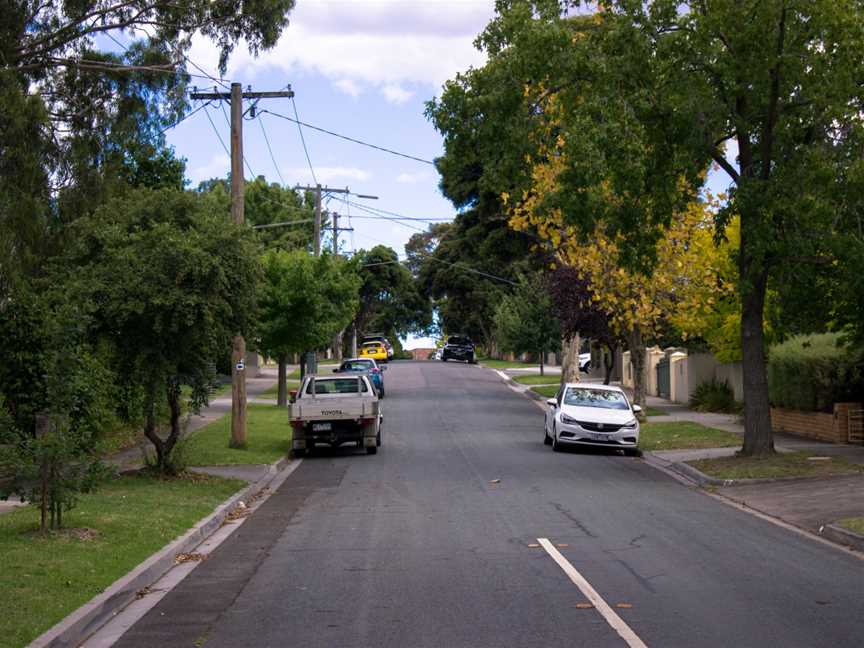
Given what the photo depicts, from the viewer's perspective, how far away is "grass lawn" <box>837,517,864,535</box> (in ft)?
39.8

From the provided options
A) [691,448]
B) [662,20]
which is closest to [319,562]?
[662,20]

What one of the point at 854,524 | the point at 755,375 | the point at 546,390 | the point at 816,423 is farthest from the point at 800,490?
the point at 546,390

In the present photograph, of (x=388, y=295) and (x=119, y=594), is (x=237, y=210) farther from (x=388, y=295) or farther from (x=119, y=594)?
(x=388, y=295)

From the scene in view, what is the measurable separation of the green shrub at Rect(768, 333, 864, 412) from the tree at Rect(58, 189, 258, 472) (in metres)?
13.0

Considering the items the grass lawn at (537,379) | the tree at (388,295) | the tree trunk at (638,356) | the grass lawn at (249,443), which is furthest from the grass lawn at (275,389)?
the tree at (388,295)

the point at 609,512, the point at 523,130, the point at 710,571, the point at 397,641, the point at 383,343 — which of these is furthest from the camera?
the point at 383,343

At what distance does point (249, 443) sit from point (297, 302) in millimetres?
10788

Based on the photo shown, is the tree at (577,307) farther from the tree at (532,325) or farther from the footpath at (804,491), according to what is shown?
the tree at (532,325)

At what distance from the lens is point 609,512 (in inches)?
566

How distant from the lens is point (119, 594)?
896 cm

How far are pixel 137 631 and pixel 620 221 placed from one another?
13.1m

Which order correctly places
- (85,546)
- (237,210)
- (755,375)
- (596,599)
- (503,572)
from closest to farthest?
1. (596,599)
2. (503,572)
3. (85,546)
4. (755,375)
5. (237,210)

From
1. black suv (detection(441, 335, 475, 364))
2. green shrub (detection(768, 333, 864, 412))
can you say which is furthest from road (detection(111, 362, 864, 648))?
black suv (detection(441, 335, 475, 364))

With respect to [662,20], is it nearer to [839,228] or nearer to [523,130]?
[523,130]
